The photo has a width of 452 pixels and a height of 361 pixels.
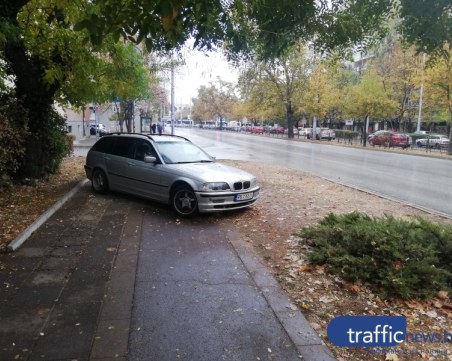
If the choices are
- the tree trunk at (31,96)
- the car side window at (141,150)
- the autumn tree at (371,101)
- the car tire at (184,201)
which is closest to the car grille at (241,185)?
the car tire at (184,201)

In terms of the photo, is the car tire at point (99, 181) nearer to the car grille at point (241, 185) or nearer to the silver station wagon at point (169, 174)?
the silver station wagon at point (169, 174)

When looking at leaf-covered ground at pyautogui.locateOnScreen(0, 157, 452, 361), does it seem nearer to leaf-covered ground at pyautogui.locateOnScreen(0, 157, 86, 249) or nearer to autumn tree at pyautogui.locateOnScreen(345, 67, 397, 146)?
leaf-covered ground at pyautogui.locateOnScreen(0, 157, 86, 249)

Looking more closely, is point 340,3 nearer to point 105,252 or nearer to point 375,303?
point 375,303

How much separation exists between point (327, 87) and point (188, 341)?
47540 mm

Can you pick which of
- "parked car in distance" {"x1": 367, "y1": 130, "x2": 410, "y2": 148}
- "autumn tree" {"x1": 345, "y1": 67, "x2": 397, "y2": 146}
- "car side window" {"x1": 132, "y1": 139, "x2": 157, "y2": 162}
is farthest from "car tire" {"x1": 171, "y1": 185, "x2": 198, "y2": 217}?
"parked car in distance" {"x1": 367, "y1": 130, "x2": 410, "y2": 148}

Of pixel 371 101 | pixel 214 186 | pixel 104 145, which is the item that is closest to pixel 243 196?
pixel 214 186

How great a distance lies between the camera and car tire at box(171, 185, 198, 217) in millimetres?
7679

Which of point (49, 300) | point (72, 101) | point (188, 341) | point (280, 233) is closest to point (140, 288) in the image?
point (49, 300)

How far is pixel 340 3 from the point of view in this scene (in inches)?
222

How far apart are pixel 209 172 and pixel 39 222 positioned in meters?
3.16

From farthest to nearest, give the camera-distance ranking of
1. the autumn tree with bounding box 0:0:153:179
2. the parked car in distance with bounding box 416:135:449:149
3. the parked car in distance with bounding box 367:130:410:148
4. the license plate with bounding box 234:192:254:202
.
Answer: the parked car in distance with bounding box 367:130:410:148 → the parked car in distance with bounding box 416:135:449:149 → the autumn tree with bounding box 0:0:153:179 → the license plate with bounding box 234:192:254:202

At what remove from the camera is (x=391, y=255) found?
4766 mm

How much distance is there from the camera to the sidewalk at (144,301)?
339 cm

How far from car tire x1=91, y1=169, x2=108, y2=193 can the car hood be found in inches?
97.1
